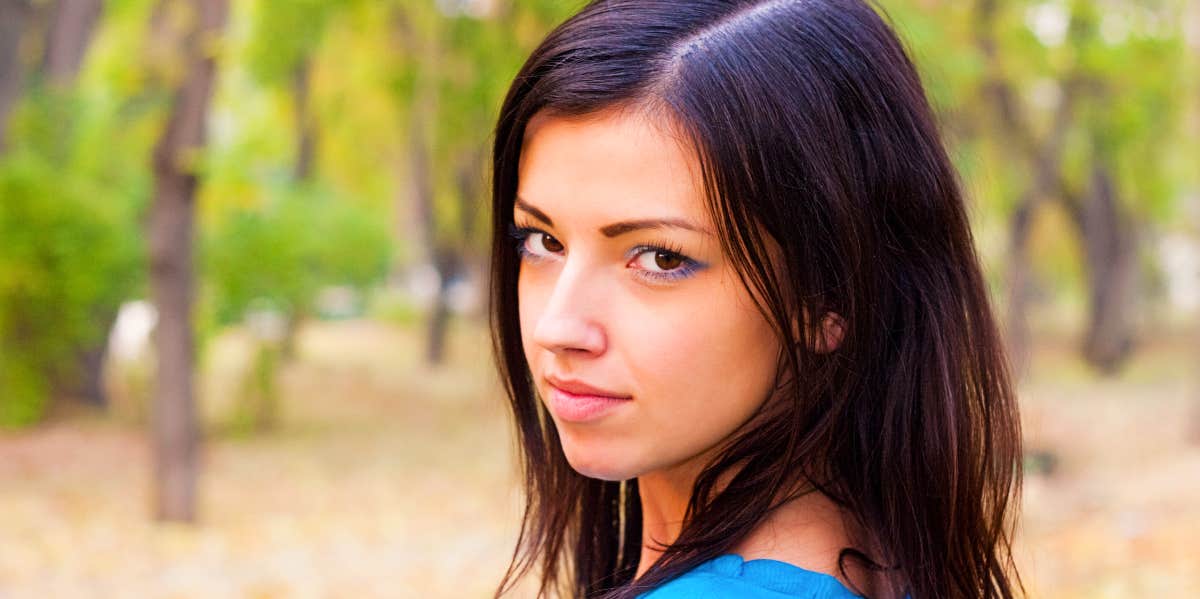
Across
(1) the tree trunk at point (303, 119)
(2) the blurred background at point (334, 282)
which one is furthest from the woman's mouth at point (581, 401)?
(1) the tree trunk at point (303, 119)

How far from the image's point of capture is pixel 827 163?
1293mm

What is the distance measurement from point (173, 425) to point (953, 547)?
803cm

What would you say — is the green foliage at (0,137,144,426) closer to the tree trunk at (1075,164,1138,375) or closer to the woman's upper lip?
the woman's upper lip

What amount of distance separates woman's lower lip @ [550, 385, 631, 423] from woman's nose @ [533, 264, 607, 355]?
55 mm

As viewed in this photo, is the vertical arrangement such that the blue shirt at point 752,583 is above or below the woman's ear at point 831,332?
below

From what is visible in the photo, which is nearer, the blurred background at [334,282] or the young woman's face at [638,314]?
the young woman's face at [638,314]

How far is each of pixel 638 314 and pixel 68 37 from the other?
12.6 meters

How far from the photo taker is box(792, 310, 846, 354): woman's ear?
1367 mm

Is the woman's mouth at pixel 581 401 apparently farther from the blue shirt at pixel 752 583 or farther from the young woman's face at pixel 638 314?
the blue shirt at pixel 752 583

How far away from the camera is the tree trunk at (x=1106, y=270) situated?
21.1 m

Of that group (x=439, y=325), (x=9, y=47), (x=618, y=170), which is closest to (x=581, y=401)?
(x=618, y=170)

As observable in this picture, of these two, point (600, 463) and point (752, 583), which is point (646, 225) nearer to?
point (600, 463)

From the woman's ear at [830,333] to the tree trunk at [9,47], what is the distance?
6.71 m

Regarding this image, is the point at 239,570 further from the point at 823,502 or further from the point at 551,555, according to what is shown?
the point at 823,502
